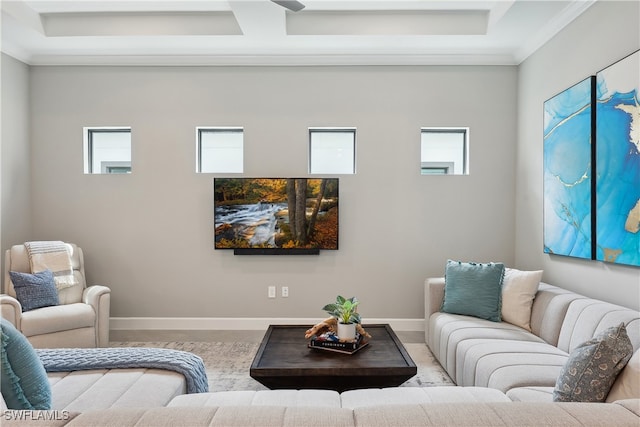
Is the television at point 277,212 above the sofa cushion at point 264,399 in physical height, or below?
above

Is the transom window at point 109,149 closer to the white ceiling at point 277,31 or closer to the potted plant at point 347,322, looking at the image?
the white ceiling at point 277,31

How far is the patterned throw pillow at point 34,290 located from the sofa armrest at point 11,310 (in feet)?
0.99

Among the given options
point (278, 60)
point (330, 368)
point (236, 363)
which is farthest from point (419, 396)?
point (278, 60)

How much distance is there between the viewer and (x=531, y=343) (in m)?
2.72

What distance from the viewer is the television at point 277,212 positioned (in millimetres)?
4328

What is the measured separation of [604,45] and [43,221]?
5416 mm

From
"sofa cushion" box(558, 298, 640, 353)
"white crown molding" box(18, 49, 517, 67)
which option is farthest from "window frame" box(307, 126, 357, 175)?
"sofa cushion" box(558, 298, 640, 353)

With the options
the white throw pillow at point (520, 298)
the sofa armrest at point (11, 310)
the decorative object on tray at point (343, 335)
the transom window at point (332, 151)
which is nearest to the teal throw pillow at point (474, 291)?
the white throw pillow at point (520, 298)

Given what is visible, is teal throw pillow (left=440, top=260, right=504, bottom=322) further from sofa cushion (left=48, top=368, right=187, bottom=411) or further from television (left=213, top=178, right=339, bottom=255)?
sofa cushion (left=48, top=368, right=187, bottom=411)

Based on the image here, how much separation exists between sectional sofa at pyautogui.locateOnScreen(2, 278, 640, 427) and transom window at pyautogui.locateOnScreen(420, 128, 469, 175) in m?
1.40

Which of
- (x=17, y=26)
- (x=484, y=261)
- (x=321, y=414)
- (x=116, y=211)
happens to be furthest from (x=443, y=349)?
(x=17, y=26)

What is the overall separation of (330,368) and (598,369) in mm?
1365

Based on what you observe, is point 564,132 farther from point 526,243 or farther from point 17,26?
point 17,26

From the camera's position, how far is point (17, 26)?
379cm
